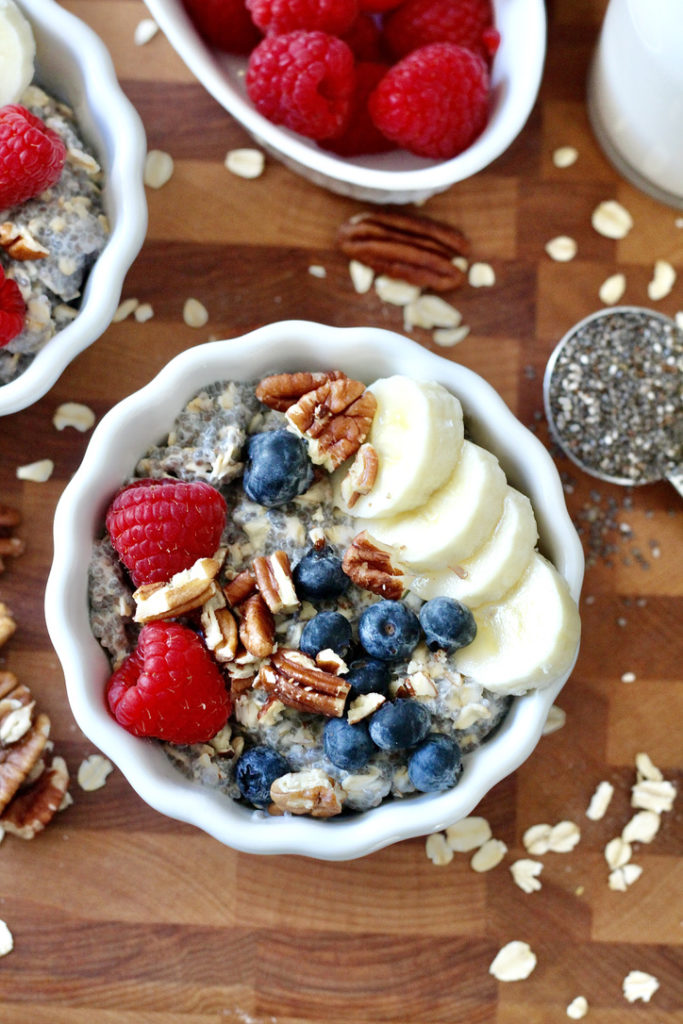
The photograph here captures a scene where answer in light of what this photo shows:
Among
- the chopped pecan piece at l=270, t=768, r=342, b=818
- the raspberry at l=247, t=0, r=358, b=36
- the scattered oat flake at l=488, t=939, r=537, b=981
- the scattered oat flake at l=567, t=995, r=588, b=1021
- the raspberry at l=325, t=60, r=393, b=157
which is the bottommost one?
the scattered oat flake at l=567, t=995, r=588, b=1021

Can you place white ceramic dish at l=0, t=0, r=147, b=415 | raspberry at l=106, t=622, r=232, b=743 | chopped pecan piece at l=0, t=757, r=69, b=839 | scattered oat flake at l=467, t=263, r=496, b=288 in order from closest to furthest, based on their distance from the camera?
raspberry at l=106, t=622, r=232, b=743
white ceramic dish at l=0, t=0, r=147, b=415
chopped pecan piece at l=0, t=757, r=69, b=839
scattered oat flake at l=467, t=263, r=496, b=288

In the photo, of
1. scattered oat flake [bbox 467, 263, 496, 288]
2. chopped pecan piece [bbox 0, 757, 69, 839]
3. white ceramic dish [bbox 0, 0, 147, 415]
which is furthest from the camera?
scattered oat flake [bbox 467, 263, 496, 288]

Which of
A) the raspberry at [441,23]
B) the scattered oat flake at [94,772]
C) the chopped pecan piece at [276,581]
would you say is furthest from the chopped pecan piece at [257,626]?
the raspberry at [441,23]

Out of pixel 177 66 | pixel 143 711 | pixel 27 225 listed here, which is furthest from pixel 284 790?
pixel 177 66

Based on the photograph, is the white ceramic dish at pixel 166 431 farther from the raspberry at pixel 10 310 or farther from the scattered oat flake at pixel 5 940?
the scattered oat flake at pixel 5 940

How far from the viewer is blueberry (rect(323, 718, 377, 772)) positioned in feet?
3.71

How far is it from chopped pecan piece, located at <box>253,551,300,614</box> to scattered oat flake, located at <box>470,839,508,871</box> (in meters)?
0.49

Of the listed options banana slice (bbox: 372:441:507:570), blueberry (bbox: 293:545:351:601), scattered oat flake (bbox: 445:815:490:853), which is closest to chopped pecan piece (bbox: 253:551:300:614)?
blueberry (bbox: 293:545:351:601)

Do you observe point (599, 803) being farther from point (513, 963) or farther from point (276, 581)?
point (276, 581)

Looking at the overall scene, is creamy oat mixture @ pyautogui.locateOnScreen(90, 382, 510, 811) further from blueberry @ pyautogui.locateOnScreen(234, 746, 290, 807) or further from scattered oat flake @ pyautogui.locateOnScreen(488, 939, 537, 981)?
scattered oat flake @ pyautogui.locateOnScreen(488, 939, 537, 981)

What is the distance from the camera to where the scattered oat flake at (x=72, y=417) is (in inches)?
54.7

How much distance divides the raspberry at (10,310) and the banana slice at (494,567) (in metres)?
0.56

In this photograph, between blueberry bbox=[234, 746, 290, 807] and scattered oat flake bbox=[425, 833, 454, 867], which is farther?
scattered oat flake bbox=[425, 833, 454, 867]

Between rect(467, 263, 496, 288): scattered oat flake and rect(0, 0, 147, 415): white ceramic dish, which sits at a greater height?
rect(0, 0, 147, 415): white ceramic dish
